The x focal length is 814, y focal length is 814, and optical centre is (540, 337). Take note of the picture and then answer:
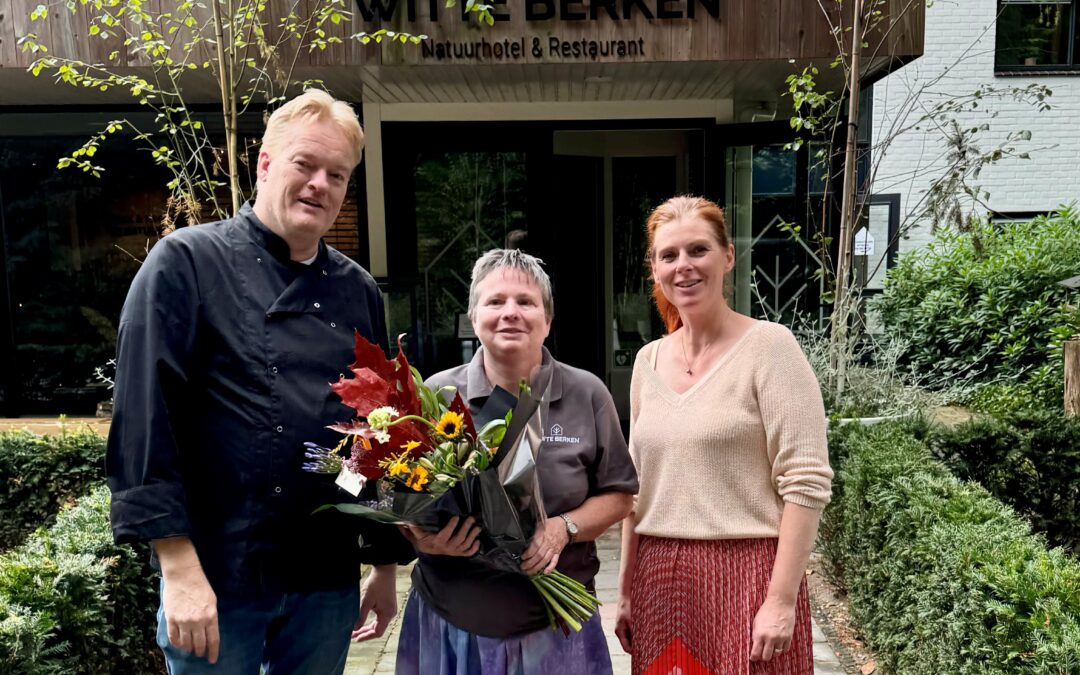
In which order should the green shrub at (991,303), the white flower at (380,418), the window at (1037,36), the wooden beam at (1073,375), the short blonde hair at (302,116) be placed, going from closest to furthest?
the white flower at (380,418)
the short blonde hair at (302,116)
the wooden beam at (1073,375)
the green shrub at (991,303)
the window at (1037,36)

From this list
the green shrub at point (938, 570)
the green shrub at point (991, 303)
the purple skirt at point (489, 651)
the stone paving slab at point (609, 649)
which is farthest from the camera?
the green shrub at point (991, 303)

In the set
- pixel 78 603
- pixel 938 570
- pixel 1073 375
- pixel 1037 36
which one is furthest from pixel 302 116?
pixel 1037 36

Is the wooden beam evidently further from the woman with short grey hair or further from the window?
the window

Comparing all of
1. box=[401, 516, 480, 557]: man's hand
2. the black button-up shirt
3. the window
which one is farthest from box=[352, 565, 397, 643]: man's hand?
the window

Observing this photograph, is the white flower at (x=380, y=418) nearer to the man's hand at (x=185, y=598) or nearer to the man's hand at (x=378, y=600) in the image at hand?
the man's hand at (x=185, y=598)

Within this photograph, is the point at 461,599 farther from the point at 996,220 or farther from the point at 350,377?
the point at 996,220

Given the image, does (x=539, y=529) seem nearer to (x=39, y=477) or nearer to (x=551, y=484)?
(x=551, y=484)

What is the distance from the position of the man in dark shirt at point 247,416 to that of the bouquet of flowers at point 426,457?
0.55 ft

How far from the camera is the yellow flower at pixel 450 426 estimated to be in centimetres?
174

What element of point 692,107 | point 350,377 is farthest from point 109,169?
point 350,377

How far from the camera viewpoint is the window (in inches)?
443

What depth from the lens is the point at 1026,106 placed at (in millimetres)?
11133

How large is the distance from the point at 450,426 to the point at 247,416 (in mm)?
494

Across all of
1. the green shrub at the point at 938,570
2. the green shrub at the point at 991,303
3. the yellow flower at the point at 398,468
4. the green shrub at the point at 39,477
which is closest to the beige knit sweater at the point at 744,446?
the green shrub at the point at 938,570
